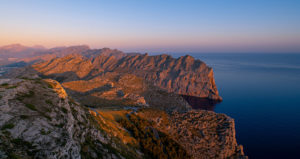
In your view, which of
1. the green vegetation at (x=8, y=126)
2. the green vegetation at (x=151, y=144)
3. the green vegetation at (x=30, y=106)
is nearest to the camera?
the green vegetation at (x=8, y=126)

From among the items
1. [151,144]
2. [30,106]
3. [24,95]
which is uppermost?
[24,95]

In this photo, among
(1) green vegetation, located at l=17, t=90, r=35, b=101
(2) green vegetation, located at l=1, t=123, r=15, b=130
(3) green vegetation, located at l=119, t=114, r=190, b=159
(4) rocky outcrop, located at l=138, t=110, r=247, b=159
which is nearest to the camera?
(2) green vegetation, located at l=1, t=123, r=15, b=130

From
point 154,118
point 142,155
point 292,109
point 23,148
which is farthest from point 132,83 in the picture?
point 292,109

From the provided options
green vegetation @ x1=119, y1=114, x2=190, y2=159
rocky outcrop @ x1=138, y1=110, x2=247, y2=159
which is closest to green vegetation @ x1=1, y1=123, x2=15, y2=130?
green vegetation @ x1=119, y1=114, x2=190, y2=159

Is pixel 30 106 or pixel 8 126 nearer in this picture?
pixel 8 126

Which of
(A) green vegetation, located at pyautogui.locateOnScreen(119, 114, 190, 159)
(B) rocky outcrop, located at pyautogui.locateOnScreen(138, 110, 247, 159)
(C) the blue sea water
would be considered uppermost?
(A) green vegetation, located at pyautogui.locateOnScreen(119, 114, 190, 159)

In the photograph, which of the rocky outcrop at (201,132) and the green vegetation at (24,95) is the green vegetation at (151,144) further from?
the green vegetation at (24,95)

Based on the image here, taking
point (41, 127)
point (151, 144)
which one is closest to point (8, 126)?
point (41, 127)

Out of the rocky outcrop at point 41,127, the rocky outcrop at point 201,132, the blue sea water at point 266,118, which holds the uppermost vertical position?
the rocky outcrop at point 41,127

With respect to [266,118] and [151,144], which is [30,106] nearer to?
[151,144]

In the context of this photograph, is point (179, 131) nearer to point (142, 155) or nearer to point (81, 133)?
point (142, 155)

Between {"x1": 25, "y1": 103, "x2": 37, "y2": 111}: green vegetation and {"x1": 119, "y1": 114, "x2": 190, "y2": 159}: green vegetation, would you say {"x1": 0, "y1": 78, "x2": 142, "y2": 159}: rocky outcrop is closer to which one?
{"x1": 25, "y1": 103, "x2": 37, "y2": 111}: green vegetation

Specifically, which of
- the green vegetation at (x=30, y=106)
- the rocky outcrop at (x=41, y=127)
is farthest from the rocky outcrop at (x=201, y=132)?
the green vegetation at (x=30, y=106)
